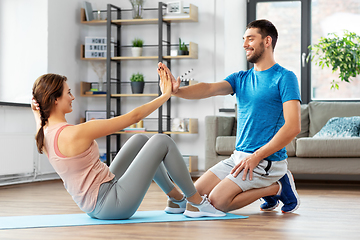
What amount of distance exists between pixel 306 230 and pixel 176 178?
651 millimetres

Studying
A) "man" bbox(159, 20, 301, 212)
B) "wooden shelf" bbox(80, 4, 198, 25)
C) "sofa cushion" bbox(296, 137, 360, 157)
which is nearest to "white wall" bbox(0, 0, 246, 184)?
"wooden shelf" bbox(80, 4, 198, 25)

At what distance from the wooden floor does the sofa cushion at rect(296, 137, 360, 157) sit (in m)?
0.59

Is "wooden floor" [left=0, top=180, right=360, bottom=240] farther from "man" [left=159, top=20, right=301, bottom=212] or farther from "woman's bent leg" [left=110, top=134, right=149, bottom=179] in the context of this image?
"woman's bent leg" [left=110, top=134, right=149, bottom=179]

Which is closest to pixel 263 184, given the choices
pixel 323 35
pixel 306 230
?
pixel 306 230

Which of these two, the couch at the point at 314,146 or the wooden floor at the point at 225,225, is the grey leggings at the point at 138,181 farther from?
the couch at the point at 314,146

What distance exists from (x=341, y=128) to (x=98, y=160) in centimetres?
289

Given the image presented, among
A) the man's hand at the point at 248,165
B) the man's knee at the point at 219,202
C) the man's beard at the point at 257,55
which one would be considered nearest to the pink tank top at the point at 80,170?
the man's knee at the point at 219,202

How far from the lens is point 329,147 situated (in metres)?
4.15

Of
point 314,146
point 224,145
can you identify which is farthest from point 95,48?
point 314,146

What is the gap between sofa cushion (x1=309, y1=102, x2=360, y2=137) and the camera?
15.7 ft

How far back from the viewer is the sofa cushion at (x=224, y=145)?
4.44 m

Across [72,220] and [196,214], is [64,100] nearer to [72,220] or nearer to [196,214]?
[72,220]

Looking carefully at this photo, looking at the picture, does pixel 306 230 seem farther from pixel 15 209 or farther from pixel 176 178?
pixel 15 209

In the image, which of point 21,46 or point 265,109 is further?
point 21,46
